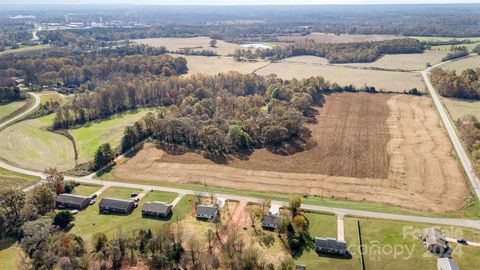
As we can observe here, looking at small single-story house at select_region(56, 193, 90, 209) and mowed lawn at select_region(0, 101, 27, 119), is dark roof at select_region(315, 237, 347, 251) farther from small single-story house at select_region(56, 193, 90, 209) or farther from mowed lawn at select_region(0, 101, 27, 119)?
mowed lawn at select_region(0, 101, 27, 119)

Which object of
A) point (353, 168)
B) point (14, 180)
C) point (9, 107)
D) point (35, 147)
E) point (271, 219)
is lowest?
point (14, 180)

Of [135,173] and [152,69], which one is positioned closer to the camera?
[135,173]


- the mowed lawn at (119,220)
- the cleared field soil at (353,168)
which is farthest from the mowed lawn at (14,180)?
the mowed lawn at (119,220)

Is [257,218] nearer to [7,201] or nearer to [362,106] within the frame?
[7,201]

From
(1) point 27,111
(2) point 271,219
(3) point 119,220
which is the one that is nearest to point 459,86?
(2) point 271,219

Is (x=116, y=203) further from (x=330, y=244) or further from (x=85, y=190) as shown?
(x=330, y=244)

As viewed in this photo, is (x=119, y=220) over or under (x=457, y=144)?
under

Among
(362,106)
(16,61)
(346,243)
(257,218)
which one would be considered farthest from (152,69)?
(346,243)
